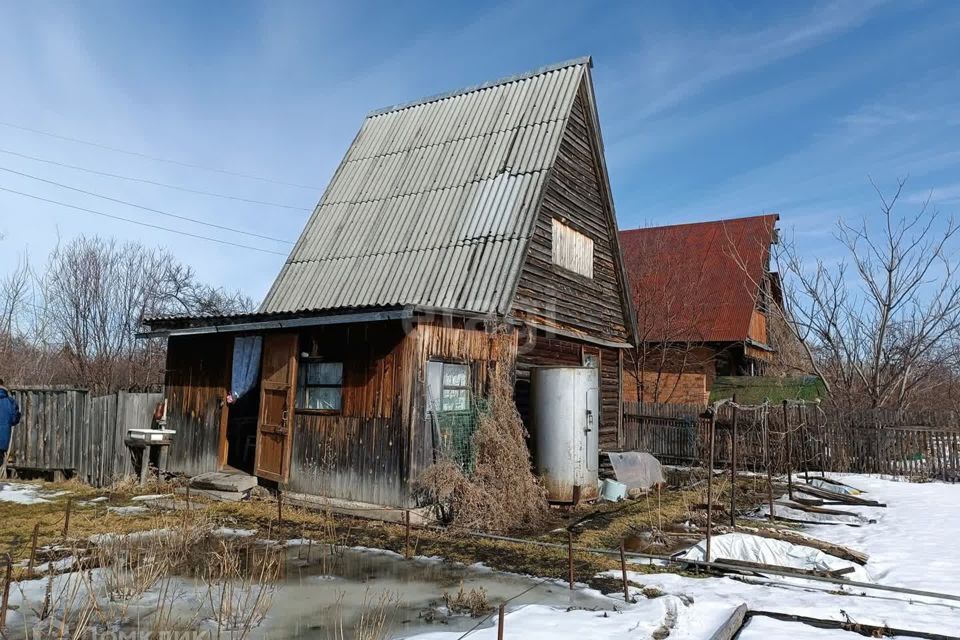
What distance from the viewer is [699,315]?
918 inches

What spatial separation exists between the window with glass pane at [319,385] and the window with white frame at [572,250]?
545cm

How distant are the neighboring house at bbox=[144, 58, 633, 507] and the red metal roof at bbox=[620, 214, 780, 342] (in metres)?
6.89

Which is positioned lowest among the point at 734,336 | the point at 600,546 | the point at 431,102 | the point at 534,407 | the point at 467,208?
the point at 600,546

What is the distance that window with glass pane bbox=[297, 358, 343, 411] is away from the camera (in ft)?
33.0

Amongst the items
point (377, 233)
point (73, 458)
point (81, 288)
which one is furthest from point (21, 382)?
point (377, 233)

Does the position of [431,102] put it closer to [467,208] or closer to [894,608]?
[467,208]

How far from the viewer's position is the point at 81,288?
87.1 feet

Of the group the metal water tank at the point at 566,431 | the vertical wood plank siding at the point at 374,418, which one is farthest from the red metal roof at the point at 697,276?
the vertical wood plank siding at the point at 374,418

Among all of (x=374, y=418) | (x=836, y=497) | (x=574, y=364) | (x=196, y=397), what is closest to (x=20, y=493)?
(x=196, y=397)

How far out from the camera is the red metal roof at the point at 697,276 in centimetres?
2284

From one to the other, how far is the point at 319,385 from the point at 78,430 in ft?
16.2

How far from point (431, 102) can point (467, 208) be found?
17.3 feet

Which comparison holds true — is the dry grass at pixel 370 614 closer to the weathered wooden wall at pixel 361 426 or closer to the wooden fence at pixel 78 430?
the weathered wooden wall at pixel 361 426

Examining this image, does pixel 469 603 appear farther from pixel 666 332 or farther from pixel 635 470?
pixel 666 332
